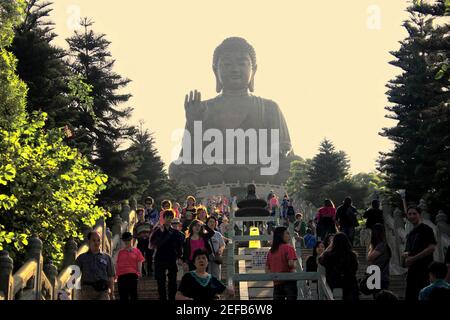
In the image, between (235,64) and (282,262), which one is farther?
(235,64)

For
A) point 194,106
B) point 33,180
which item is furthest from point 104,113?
point 194,106

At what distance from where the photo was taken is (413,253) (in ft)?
34.9

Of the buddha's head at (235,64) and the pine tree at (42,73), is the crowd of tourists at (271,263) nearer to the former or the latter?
the pine tree at (42,73)

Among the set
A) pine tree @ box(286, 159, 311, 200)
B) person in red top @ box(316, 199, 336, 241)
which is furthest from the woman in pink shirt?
pine tree @ box(286, 159, 311, 200)

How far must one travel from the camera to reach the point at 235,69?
71.0 m

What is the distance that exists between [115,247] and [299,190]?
136 feet

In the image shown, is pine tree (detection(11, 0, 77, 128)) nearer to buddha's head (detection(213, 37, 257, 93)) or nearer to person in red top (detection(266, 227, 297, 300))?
person in red top (detection(266, 227, 297, 300))

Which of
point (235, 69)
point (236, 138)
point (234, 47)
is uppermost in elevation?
point (234, 47)

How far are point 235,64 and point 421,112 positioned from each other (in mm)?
47594

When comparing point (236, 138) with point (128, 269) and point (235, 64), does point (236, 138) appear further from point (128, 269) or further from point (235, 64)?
point (128, 269)

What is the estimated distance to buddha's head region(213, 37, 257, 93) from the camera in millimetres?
71188

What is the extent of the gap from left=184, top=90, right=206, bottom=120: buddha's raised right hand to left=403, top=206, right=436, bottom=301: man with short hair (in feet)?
167

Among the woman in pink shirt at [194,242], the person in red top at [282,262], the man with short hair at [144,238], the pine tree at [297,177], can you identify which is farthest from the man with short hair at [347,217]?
the pine tree at [297,177]
